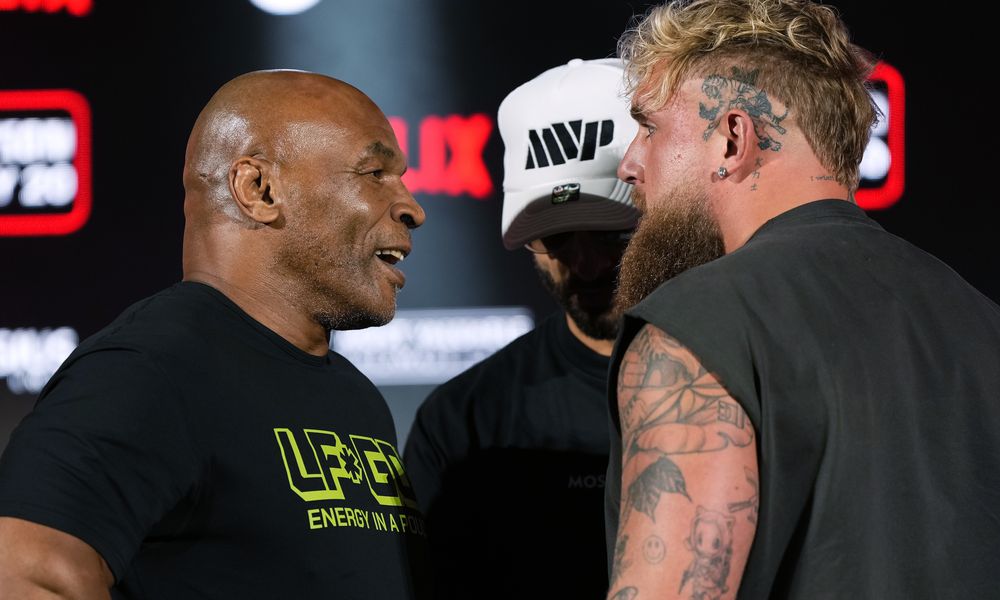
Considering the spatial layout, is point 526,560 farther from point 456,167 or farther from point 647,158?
point 456,167

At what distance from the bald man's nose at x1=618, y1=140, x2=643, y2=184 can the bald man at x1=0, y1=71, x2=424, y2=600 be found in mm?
392

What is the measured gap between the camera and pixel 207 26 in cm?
260

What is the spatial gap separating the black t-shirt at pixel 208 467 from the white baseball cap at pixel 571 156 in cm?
58

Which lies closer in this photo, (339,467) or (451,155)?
(339,467)

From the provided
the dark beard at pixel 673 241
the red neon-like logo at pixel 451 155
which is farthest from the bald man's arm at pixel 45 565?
the red neon-like logo at pixel 451 155

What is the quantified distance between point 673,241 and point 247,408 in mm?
495

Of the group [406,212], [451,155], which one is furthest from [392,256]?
[451,155]

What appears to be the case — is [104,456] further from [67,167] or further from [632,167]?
[67,167]

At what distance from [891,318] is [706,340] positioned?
0.18 m

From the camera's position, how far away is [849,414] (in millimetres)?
950

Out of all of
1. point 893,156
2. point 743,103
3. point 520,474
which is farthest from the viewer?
point 893,156

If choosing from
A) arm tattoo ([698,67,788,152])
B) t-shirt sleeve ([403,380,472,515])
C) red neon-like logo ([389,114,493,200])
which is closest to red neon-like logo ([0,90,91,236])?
red neon-like logo ([389,114,493,200])

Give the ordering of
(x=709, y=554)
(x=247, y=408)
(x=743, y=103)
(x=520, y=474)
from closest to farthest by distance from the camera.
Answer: (x=709, y=554) → (x=743, y=103) → (x=247, y=408) → (x=520, y=474)

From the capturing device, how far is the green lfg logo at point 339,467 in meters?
1.31
